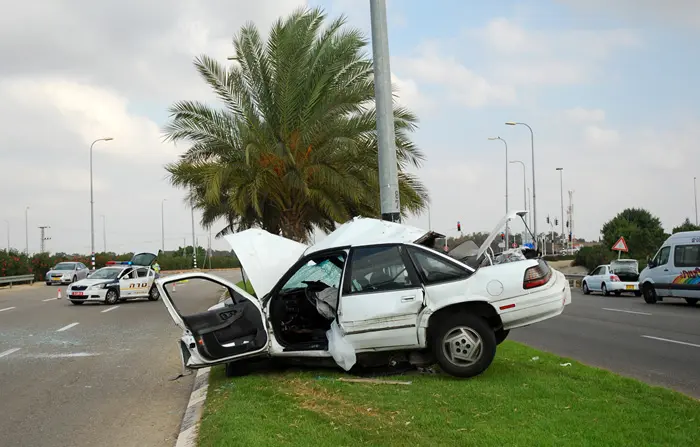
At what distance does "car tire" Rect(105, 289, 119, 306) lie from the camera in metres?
27.9

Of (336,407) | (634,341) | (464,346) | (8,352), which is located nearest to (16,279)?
(8,352)

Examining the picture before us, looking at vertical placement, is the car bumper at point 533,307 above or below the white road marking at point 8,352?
above

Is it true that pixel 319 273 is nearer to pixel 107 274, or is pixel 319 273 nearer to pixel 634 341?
pixel 634 341

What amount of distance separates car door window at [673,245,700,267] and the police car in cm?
1950

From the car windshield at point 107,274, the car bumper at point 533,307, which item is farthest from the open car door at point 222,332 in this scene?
the car windshield at point 107,274

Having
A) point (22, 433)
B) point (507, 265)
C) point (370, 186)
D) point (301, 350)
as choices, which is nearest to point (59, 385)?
point (22, 433)

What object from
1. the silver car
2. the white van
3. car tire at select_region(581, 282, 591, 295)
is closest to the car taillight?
the white van

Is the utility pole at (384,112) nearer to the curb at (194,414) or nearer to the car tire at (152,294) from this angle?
the curb at (194,414)

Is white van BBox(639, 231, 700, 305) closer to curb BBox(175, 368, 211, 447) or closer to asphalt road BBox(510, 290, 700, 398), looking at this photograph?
asphalt road BBox(510, 290, 700, 398)

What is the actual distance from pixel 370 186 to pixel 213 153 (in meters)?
4.96

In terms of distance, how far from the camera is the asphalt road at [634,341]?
31.5 ft

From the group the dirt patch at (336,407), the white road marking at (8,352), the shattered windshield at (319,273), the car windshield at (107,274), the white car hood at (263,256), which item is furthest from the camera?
the car windshield at (107,274)

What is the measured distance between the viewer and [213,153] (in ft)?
73.5

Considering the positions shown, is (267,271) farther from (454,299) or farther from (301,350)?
(454,299)
